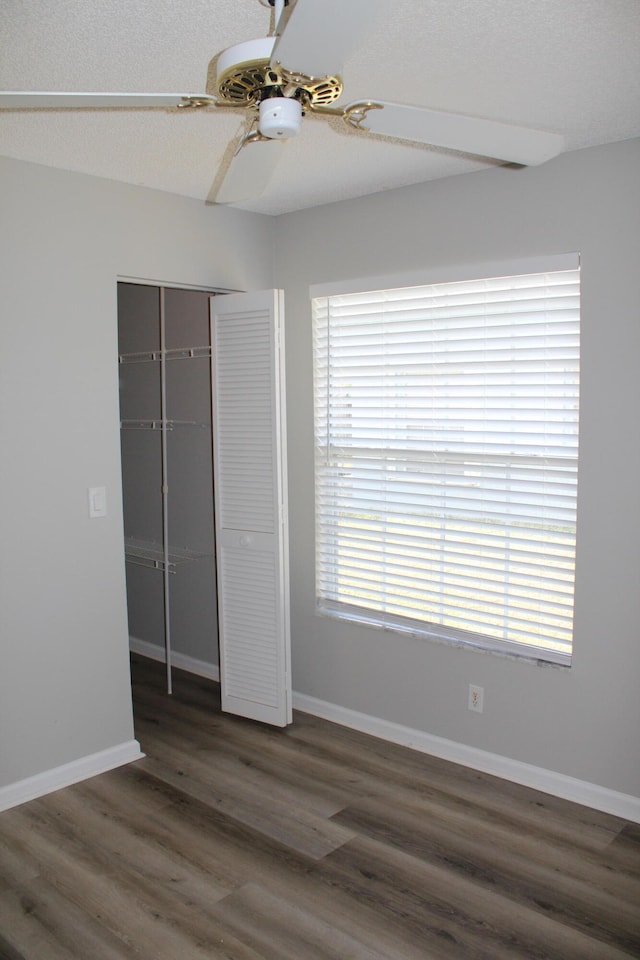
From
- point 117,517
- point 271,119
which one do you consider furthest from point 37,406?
point 271,119

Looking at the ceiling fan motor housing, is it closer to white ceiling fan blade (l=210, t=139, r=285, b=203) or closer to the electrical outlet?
white ceiling fan blade (l=210, t=139, r=285, b=203)

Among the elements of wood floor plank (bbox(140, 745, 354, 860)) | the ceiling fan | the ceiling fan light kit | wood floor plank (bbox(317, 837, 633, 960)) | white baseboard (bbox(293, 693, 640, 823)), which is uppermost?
the ceiling fan

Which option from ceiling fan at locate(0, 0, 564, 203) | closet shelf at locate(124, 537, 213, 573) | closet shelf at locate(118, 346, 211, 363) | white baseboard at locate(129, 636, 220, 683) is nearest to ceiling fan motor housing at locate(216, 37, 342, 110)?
ceiling fan at locate(0, 0, 564, 203)

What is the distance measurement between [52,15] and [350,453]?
7.49 feet

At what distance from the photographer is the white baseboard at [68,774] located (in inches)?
119

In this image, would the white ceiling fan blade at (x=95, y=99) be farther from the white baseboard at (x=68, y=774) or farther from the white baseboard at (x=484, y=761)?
the white baseboard at (x=484, y=761)

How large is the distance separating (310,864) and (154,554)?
6.80 feet

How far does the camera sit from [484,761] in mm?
3281

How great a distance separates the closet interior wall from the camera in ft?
13.8

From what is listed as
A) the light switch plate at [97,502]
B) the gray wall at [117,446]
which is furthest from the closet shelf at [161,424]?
the light switch plate at [97,502]

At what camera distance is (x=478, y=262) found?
125 inches

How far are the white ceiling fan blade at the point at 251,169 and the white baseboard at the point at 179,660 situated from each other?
9.21ft

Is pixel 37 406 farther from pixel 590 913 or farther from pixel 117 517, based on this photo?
pixel 590 913

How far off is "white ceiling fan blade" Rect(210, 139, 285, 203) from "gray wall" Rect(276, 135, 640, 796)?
1.27 metres
